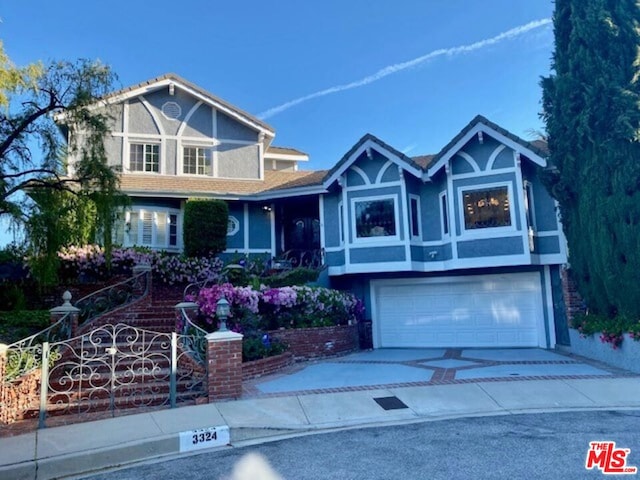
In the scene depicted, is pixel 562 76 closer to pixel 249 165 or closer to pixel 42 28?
pixel 249 165

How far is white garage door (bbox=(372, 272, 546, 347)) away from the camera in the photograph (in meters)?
12.9

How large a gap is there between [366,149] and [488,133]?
12.2 ft

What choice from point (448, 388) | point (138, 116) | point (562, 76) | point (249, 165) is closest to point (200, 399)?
point (448, 388)

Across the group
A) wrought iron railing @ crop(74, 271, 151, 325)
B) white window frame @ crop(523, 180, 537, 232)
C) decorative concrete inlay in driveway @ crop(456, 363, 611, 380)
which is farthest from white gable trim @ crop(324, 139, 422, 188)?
wrought iron railing @ crop(74, 271, 151, 325)

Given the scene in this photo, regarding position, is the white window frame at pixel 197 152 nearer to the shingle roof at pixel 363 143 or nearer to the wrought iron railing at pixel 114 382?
the shingle roof at pixel 363 143

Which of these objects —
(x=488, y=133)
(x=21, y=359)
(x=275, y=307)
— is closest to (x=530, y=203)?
(x=488, y=133)

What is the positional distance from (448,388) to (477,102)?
37.2 feet

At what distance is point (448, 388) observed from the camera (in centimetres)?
768

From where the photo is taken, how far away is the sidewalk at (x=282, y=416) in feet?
16.7

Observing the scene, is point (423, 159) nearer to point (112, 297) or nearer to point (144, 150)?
point (144, 150)

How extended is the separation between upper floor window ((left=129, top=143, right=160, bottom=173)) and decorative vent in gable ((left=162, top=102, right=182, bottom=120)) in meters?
1.39

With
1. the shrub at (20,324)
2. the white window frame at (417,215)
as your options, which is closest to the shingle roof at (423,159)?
A: the white window frame at (417,215)

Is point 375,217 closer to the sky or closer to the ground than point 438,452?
closer to the sky

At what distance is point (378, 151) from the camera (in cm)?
1392
